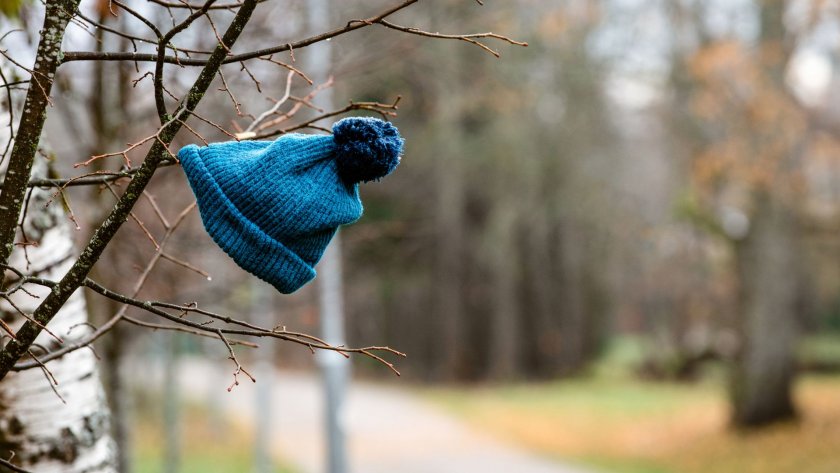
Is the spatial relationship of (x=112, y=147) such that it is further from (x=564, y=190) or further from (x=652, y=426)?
(x=564, y=190)

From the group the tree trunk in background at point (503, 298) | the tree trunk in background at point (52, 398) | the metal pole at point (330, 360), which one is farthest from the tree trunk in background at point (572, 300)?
the tree trunk in background at point (52, 398)

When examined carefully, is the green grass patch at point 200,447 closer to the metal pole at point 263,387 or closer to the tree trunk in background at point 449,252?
the metal pole at point 263,387

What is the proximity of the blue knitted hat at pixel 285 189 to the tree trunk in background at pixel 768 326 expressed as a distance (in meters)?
14.4

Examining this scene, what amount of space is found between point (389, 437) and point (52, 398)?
1403 centimetres

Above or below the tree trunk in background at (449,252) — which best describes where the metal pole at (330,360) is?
below

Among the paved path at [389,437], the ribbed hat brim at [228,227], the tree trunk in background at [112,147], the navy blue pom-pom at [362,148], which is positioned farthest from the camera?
the paved path at [389,437]

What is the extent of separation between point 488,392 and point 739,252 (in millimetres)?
10974

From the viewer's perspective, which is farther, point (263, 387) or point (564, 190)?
point (564, 190)

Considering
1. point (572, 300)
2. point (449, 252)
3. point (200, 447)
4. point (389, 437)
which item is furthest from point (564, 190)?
point (200, 447)

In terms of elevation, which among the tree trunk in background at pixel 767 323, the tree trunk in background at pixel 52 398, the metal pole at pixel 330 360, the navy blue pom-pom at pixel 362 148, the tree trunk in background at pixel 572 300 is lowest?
the tree trunk in background at pixel 52 398

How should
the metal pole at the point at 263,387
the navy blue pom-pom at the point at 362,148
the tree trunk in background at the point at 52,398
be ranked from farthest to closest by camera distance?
the metal pole at the point at 263,387, the tree trunk in background at the point at 52,398, the navy blue pom-pom at the point at 362,148

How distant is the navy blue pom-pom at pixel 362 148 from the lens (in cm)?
205

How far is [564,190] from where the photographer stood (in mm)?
24859

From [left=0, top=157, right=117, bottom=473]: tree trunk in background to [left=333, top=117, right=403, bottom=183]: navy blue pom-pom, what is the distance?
0.93m
